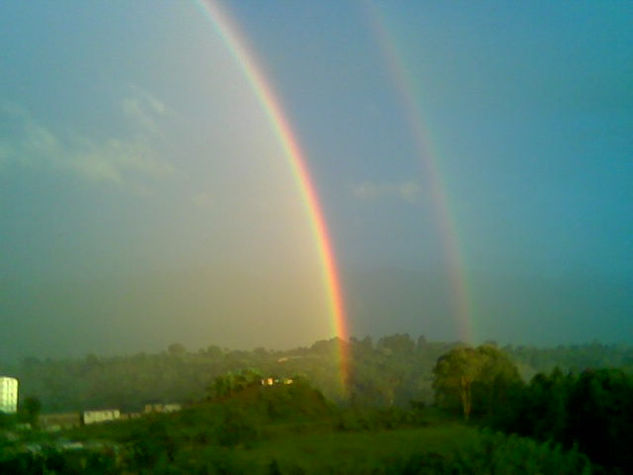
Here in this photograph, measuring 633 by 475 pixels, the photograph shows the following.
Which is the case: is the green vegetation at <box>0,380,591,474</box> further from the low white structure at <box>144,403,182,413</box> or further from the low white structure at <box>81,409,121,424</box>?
the low white structure at <box>81,409,121,424</box>

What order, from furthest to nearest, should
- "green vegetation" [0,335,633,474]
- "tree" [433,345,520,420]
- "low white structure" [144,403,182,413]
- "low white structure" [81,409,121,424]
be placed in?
"tree" [433,345,520,420], "low white structure" [144,403,182,413], "low white structure" [81,409,121,424], "green vegetation" [0,335,633,474]

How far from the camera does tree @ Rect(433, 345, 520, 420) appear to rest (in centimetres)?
4422

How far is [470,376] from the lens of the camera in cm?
4659

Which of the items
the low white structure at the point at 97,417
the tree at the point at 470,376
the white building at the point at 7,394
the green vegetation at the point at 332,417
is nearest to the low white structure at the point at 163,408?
the green vegetation at the point at 332,417

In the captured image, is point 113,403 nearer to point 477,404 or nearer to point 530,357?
point 477,404

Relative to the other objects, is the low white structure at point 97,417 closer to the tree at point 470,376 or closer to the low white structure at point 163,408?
the low white structure at point 163,408

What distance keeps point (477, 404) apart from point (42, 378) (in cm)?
2167

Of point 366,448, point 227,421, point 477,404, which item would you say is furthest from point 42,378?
point 366,448

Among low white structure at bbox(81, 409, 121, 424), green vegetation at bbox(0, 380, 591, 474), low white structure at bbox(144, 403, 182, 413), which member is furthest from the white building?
low white structure at bbox(144, 403, 182, 413)

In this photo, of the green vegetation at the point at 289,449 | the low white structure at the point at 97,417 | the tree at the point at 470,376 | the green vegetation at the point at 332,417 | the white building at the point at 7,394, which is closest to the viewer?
the green vegetation at the point at 289,449

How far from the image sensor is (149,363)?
5825 centimetres

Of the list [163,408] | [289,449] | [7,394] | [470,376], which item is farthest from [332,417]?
[7,394]

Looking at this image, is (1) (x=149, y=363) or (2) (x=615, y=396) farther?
(1) (x=149, y=363)

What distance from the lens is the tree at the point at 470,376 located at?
44.2 m
